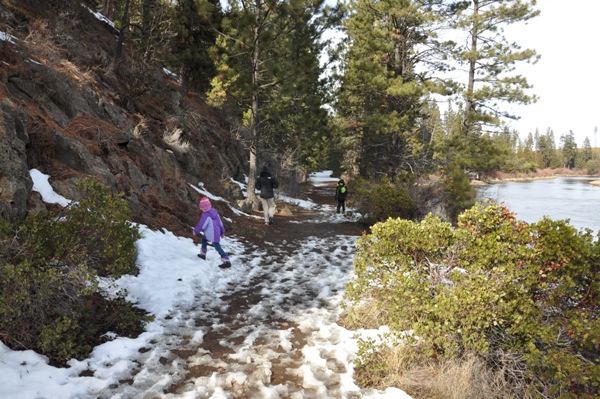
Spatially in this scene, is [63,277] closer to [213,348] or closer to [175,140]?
[213,348]

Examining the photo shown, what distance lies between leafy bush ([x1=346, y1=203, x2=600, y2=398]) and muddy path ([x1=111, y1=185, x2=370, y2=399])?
1.10 meters

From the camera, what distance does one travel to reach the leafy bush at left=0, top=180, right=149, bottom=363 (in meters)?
3.23

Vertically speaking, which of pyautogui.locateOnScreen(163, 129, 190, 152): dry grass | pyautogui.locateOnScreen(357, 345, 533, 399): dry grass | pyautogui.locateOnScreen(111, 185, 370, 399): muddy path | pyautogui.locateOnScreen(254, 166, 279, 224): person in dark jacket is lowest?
pyautogui.locateOnScreen(111, 185, 370, 399): muddy path

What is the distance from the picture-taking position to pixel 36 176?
5789 mm

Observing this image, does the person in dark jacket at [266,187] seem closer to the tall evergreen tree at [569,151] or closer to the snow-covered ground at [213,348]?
the snow-covered ground at [213,348]

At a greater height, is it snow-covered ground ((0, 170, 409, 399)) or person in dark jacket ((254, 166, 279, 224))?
person in dark jacket ((254, 166, 279, 224))

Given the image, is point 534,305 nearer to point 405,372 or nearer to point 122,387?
point 405,372

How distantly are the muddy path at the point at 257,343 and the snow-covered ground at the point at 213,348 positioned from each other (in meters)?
0.01

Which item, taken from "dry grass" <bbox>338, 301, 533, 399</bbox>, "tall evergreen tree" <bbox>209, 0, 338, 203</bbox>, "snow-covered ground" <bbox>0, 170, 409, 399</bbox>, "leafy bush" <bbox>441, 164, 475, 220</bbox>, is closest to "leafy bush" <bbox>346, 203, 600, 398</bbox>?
"dry grass" <bbox>338, 301, 533, 399</bbox>

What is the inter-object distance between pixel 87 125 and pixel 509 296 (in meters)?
→ 9.47

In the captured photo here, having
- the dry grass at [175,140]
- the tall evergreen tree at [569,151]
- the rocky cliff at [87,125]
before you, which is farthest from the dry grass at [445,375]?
the tall evergreen tree at [569,151]

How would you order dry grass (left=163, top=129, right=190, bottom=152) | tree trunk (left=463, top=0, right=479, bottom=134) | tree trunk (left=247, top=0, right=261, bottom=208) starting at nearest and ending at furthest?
tree trunk (left=247, top=0, right=261, bottom=208)
dry grass (left=163, top=129, right=190, bottom=152)
tree trunk (left=463, top=0, right=479, bottom=134)

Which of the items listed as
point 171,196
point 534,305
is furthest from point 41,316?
point 171,196

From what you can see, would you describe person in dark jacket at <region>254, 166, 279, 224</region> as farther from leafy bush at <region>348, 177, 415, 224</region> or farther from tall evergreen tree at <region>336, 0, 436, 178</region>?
tall evergreen tree at <region>336, 0, 436, 178</region>
